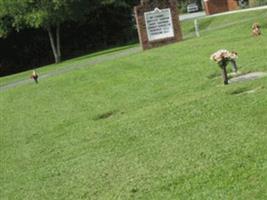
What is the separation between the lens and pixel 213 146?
900cm

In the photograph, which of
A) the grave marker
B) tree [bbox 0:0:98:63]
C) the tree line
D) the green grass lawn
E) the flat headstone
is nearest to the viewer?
the green grass lawn

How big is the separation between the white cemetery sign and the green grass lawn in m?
11.1

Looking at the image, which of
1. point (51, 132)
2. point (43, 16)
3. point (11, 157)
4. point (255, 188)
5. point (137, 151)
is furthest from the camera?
point (43, 16)

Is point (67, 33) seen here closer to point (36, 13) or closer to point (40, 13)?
point (36, 13)

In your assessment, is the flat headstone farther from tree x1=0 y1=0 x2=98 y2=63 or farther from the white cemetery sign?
tree x1=0 y1=0 x2=98 y2=63

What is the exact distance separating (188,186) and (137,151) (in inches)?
86.5

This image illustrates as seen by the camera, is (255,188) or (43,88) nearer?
(255,188)

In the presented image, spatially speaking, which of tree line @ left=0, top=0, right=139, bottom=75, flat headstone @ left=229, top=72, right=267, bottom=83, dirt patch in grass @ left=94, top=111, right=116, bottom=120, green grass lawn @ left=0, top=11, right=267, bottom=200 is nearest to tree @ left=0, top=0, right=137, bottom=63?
tree line @ left=0, top=0, right=139, bottom=75

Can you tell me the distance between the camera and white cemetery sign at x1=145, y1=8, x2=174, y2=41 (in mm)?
30094

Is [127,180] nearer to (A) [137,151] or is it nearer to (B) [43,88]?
(A) [137,151]

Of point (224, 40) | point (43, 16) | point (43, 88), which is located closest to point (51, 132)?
point (43, 88)

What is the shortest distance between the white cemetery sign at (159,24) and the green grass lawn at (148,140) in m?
11.1

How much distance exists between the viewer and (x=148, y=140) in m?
10.4

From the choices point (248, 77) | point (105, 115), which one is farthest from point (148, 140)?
point (248, 77)
